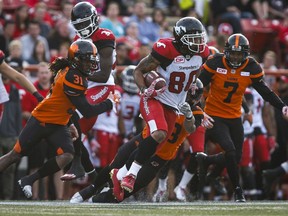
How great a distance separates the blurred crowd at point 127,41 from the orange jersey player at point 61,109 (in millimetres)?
2353

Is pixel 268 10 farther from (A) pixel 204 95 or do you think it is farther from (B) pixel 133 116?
(A) pixel 204 95

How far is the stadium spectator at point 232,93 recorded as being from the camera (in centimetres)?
1087

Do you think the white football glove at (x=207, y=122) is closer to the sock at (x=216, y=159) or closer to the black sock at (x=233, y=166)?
the black sock at (x=233, y=166)

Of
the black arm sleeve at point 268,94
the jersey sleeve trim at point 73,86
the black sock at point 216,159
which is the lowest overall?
the black sock at point 216,159

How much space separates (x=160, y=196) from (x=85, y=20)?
215 centimetres

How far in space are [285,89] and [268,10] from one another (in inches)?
201

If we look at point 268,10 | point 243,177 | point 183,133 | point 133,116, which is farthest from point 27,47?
point 268,10

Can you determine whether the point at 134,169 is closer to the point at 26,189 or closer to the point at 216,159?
the point at 26,189

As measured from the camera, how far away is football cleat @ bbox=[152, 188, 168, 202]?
11070 mm

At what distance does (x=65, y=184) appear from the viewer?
13.0 meters

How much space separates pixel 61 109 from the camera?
32.1ft

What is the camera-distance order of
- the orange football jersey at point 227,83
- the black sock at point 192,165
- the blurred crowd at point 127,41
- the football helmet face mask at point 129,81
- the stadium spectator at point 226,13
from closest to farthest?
1. the orange football jersey at point 227,83
2. the black sock at point 192,165
3. the blurred crowd at point 127,41
4. the football helmet face mask at point 129,81
5. the stadium spectator at point 226,13

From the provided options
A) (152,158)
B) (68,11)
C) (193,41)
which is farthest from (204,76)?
(68,11)

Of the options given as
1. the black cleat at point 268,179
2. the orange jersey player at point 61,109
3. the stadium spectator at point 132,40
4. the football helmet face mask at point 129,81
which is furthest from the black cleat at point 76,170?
the stadium spectator at point 132,40
